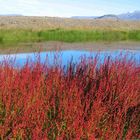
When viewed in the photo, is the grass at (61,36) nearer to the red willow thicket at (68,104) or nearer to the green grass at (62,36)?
the green grass at (62,36)

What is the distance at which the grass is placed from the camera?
121 feet

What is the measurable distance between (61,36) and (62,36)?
0.11 metres

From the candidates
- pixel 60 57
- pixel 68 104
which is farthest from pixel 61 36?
pixel 68 104

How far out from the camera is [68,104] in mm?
5711

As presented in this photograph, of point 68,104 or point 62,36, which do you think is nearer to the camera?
point 68,104

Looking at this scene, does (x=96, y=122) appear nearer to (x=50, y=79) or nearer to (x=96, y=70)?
(x=50, y=79)

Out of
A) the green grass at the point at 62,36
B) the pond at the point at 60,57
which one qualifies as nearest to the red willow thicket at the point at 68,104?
the pond at the point at 60,57

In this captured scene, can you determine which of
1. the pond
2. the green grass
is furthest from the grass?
the pond

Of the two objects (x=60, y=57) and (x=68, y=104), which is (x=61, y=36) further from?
(x=68, y=104)

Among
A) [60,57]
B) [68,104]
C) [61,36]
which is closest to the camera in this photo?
[68,104]

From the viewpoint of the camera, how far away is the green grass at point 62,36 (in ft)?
121

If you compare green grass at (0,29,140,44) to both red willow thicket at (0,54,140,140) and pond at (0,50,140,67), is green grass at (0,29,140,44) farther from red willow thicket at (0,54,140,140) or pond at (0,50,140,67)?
red willow thicket at (0,54,140,140)

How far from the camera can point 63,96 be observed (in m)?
6.35

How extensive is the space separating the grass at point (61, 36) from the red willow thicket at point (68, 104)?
2729 cm
